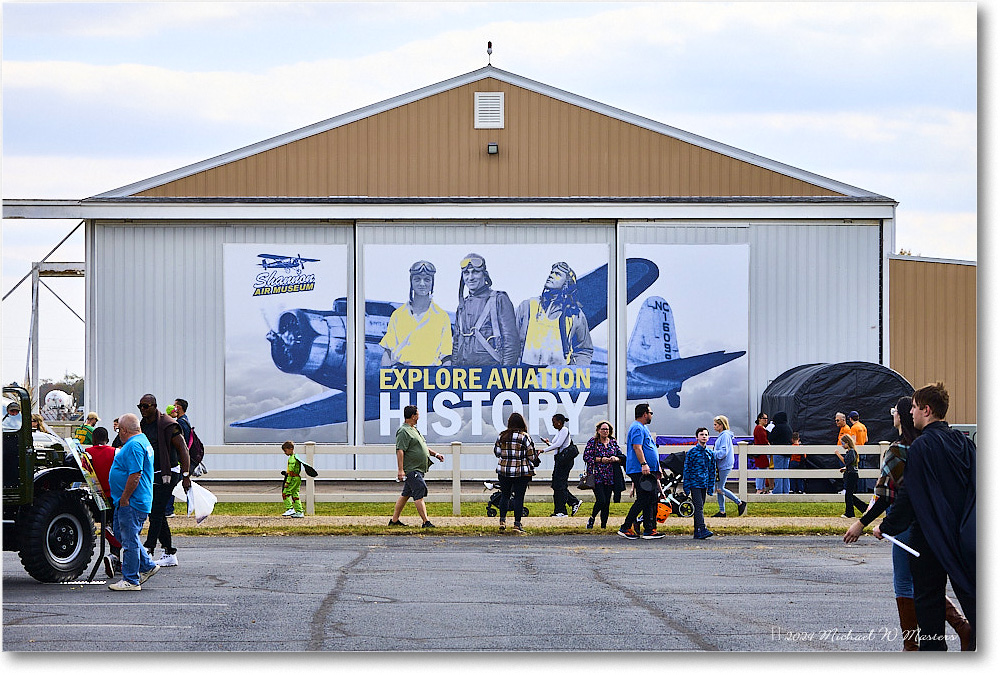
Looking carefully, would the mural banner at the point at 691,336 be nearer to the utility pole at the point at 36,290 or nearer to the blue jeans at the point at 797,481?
the blue jeans at the point at 797,481

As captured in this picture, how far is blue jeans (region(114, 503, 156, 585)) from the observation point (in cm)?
1073

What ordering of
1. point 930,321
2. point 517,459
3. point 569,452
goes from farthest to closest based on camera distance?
point 930,321 → point 569,452 → point 517,459

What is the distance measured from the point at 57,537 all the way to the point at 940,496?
8.29 meters

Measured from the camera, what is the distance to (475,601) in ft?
34.2

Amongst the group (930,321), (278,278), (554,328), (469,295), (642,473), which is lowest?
(642,473)

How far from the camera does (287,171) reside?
25.8m

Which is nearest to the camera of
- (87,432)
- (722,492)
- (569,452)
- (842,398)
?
(569,452)

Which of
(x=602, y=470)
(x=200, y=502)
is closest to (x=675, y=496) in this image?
(x=602, y=470)

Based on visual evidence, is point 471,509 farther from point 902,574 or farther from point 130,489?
point 902,574

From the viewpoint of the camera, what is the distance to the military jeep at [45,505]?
37.0ft

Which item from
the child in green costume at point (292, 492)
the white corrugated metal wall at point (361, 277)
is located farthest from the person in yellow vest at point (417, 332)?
A: the child in green costume at point (292, 492)

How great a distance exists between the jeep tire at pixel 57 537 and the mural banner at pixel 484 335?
13.4 meters

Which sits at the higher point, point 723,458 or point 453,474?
point 723,458

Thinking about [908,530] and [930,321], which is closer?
[908,530]
